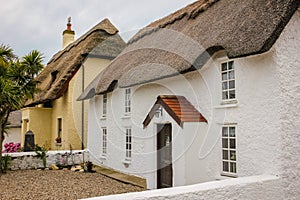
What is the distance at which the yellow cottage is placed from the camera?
16219 millimetres

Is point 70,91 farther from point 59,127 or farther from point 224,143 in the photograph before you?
point 224,143

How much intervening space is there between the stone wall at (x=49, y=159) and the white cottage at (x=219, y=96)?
3841 millimetres

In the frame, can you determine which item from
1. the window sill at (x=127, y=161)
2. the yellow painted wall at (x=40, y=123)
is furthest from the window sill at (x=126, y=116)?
the yellow painted wall at (x=40, y=123)

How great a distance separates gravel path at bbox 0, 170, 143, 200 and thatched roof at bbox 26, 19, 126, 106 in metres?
4.88

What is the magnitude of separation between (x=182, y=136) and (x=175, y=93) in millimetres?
1672

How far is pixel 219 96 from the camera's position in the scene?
7.81m

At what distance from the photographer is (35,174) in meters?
12.0

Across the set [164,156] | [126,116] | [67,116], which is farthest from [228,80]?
Answer: [67,116]

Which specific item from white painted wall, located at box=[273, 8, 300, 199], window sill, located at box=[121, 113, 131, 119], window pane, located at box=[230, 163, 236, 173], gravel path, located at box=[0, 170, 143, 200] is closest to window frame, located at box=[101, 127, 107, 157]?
gravel path, located at box=[0, 170, 143, 200]

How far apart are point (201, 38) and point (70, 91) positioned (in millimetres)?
9924

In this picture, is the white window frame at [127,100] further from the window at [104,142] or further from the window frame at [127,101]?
the window at [104,142]

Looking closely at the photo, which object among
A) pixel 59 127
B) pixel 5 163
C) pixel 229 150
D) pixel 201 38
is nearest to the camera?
pixel 229 150

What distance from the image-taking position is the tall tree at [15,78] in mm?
10727

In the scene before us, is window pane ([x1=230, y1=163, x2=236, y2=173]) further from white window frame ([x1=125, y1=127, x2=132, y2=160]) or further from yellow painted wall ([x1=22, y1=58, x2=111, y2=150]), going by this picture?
yellow painted wall ([x1=22, y1=58, x2=111, y2=150])
